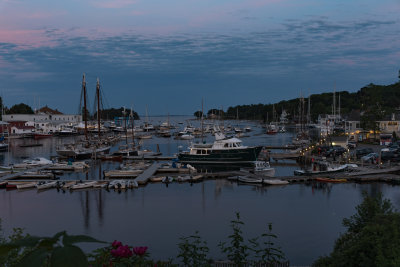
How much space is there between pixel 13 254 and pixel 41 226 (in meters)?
19.5

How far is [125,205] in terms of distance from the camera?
32281 millimetres

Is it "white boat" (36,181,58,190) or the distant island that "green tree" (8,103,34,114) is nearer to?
the distant island

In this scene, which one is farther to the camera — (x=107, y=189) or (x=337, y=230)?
(x=107, y=189)

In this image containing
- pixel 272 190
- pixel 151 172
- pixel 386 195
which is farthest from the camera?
pixel 151 172

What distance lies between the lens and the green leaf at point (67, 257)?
2703 mm

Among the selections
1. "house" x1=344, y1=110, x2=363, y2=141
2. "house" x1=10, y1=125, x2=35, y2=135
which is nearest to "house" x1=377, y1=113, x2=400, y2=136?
"house" x1=344, y1=110, x2=363, y2=141

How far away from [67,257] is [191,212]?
28.1m

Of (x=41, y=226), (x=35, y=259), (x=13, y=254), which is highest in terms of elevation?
(x=35, y=259)

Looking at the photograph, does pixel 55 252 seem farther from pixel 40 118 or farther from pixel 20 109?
pixel 20 109

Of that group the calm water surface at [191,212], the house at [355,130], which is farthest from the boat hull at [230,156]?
the house at [355,130]

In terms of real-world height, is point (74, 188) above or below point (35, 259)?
below

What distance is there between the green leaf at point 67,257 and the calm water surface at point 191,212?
59.5 feet

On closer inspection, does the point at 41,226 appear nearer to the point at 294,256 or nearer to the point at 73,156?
the point at 294,256

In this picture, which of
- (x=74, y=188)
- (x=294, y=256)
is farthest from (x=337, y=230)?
(x=74, y=188)
